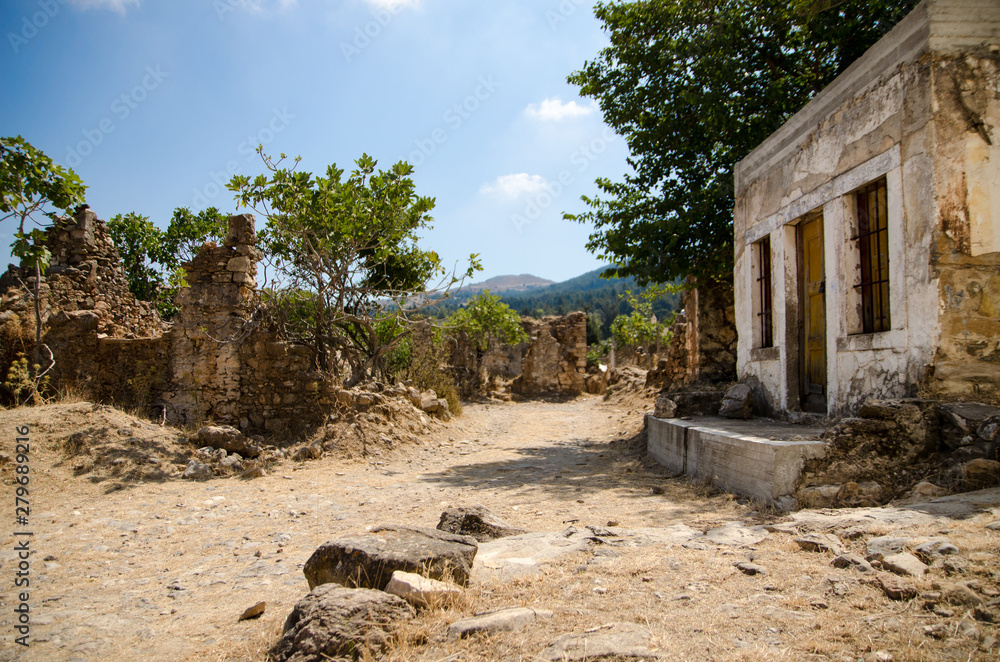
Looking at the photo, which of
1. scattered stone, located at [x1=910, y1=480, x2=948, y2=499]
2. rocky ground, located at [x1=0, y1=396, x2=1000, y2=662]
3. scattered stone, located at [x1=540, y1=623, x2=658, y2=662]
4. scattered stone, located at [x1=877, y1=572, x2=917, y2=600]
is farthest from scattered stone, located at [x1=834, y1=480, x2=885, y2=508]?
scattered stone, located at [x1=540, y1=623, x2=658, y2=662]

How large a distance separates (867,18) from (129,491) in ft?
35.3

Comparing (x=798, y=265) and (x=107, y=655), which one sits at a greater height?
(x=798, y=265)

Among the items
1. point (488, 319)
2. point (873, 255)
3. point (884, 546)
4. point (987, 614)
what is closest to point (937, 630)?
point (987, 614)

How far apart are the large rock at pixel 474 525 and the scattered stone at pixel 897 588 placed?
2192 mm

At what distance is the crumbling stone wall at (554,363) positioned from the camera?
20547 mm

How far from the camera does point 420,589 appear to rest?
2.54 meters

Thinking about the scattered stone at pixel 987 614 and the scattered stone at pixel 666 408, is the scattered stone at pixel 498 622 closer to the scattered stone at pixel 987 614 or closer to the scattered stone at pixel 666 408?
the scattered stone at pixel 987 614

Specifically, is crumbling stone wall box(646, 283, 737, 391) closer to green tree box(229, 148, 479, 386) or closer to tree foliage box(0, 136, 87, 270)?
green tree box(229, 148, 479, 386)

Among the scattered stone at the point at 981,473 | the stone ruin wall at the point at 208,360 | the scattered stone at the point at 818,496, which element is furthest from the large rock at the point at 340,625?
the stone ruin wall at the point at 208,360

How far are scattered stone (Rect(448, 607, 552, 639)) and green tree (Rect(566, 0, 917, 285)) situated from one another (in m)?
6.92

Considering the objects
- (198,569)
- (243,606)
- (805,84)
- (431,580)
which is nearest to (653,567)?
(431,580)

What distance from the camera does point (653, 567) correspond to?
301 centimetres

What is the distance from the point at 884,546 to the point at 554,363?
58.2ft

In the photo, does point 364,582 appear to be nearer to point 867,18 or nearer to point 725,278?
point 725,278
